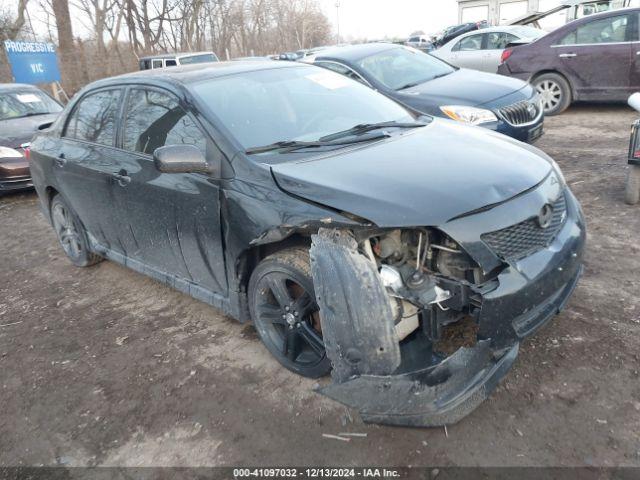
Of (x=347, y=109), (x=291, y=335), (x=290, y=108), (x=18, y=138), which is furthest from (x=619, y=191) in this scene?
(x=18, y=138)

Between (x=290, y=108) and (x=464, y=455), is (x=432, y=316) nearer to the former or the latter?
(x=464, y=455)

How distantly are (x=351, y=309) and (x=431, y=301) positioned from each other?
0.36m

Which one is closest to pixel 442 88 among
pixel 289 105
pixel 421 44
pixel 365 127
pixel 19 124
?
pixel 365 127

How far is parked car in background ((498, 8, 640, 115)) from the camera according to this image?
812 cm

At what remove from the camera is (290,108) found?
3377 millimetres

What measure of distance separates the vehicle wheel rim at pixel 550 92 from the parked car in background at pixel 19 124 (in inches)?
310

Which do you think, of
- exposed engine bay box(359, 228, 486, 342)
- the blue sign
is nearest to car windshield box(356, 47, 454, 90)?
exposed engine bay box(359, 228, 486, 342)

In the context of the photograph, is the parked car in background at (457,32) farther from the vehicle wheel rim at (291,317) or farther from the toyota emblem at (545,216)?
the vehicle wheel rim at (291,317)

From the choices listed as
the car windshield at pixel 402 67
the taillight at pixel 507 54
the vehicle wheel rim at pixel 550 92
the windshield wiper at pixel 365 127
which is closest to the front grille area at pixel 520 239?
the windshield wiper at pixel 365 127

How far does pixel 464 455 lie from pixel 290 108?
2269 millimetres

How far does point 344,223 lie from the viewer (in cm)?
237

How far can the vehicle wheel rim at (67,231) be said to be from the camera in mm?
4782

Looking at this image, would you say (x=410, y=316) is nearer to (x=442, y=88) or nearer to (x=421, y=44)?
(x=442, y=88)

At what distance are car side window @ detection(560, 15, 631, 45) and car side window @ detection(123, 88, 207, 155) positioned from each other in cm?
775
